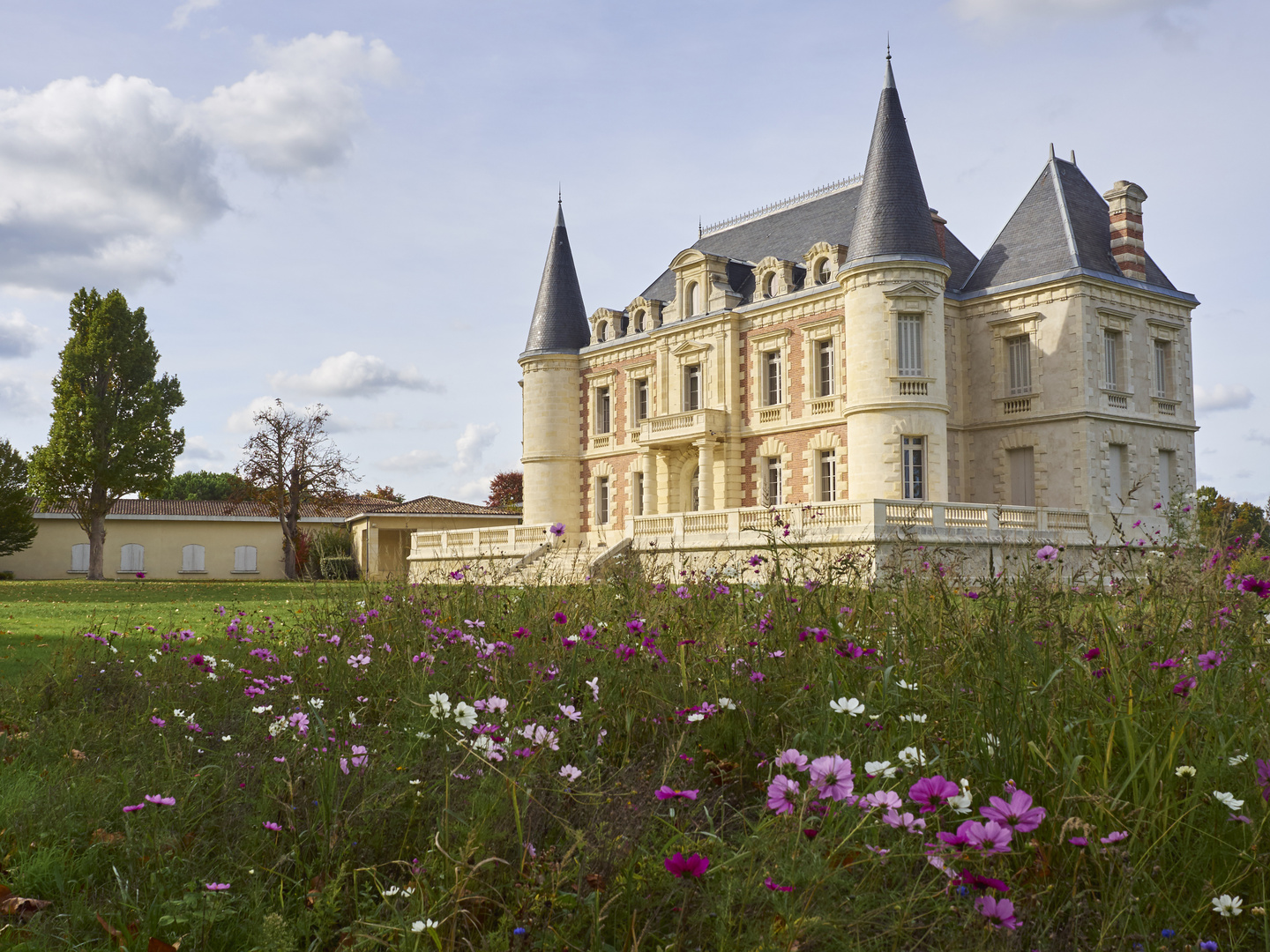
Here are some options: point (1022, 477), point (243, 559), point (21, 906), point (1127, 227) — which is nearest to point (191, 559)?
point (243, 559)

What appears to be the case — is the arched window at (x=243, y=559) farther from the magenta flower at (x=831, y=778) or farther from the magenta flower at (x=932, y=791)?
the magenta flower at (x=932, y=791)

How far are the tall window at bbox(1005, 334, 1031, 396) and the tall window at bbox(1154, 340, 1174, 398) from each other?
4.13 meters

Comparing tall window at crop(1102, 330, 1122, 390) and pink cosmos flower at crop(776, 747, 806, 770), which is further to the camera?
tall window at crop(1102, 330, 1122, 390)

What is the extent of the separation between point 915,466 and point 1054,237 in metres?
7.51

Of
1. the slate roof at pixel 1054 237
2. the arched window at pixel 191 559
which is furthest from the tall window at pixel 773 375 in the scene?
the arched window at pixel 191 559

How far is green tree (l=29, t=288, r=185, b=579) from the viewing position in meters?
38.6

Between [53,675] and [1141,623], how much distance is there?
6.14m

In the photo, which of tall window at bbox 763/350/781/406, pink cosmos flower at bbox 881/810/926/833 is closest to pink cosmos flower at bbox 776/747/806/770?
pink cosmos flower at bbox 881/810/926/833

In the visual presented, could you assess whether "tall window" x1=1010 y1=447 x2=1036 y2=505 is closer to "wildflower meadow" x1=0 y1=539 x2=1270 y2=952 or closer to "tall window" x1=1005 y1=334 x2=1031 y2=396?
"tall window" x1=1005 y1=334 x2=1031 y2=396

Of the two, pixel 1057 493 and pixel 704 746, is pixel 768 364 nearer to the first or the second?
pixel 1057 493

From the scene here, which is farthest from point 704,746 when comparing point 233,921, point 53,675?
point 53,675

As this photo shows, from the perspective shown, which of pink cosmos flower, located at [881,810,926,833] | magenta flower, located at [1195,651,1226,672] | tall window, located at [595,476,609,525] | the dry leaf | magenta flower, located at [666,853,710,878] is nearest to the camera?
magenta flower, located at [666,853,710,878]

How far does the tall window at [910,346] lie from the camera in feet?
81.9

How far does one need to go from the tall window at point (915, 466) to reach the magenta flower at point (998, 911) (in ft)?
75.9
